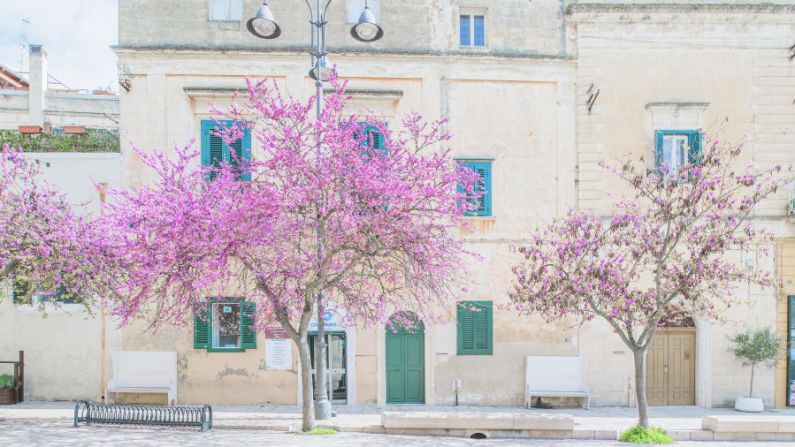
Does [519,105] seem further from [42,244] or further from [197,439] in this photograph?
[42,244]

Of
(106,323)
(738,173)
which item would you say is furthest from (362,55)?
(738,173)

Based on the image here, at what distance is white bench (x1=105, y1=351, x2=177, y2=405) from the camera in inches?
544

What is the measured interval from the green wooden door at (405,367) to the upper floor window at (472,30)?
7331mm

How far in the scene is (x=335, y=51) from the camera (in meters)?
14.5

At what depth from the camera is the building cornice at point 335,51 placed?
1418cm

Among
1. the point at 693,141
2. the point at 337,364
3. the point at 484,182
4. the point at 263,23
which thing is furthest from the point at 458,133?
the point at 337,364

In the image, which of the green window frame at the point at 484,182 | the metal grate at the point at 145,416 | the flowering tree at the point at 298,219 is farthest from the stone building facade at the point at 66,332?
the green window frame at the point at 484,182

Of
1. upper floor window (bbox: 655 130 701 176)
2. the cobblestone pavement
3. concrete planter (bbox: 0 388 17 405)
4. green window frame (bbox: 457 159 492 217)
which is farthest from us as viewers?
upper floor window (bbox: 655 130 701 176)

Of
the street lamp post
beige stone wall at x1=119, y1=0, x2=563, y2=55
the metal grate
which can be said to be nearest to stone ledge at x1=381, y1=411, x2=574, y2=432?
the street lamp post

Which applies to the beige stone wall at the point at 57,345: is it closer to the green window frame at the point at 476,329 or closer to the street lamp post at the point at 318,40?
the street lamp post at the point at 318,40

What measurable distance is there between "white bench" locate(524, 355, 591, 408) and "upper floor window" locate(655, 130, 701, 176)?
213 inches

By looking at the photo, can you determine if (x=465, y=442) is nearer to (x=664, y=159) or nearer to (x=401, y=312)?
(x=401, y=312)

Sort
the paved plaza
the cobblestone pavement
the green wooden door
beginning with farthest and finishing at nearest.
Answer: the green wooden door
the paved plaza
the cobblestone pavement

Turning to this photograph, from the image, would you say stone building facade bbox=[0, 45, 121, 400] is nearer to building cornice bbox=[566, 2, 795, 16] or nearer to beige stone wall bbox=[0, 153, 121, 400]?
beige stone wall bbox=[0, 153, 121, 400]
